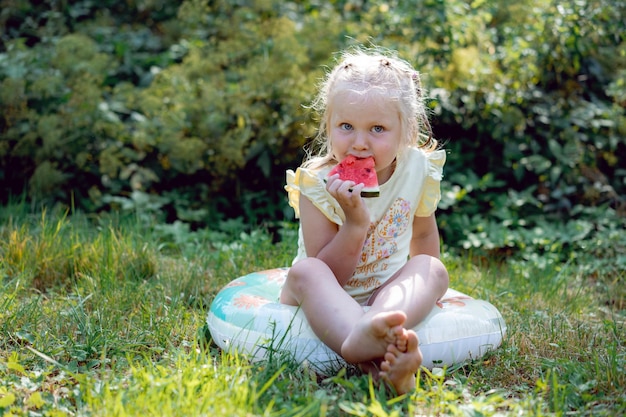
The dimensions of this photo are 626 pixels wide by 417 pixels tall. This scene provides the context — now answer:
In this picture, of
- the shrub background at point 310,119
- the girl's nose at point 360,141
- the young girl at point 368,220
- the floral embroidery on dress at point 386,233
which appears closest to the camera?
the young girl at point 368,220

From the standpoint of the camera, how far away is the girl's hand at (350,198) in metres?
2.99

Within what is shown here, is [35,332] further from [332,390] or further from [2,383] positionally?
[332,390]

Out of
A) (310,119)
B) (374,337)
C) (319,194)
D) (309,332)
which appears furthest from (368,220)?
(310,119)

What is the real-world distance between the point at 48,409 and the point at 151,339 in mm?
696

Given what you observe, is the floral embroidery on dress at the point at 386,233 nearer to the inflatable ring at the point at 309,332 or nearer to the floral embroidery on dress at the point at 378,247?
the floral embroidery on dress at the point at 378,247

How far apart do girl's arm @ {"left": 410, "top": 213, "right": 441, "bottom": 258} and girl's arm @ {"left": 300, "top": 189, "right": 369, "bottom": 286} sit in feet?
1.57

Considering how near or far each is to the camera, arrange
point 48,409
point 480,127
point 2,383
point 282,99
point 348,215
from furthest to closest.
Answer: point 480,127 < point 282,99 < point 348,215 < point 2,383 < point 48,409

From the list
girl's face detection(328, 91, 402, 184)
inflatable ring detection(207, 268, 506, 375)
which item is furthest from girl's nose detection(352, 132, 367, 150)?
inflatable ring detection(207, 268, 506, 375)

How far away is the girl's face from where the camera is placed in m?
3.18

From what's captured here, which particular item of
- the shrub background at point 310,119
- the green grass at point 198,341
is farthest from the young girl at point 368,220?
the shrub background at point 310,119

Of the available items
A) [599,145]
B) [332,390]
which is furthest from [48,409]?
[599,145]

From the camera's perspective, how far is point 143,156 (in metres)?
5.57

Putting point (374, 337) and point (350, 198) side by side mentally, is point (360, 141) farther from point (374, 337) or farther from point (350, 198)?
point (374, 337)

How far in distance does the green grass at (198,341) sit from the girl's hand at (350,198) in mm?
630
